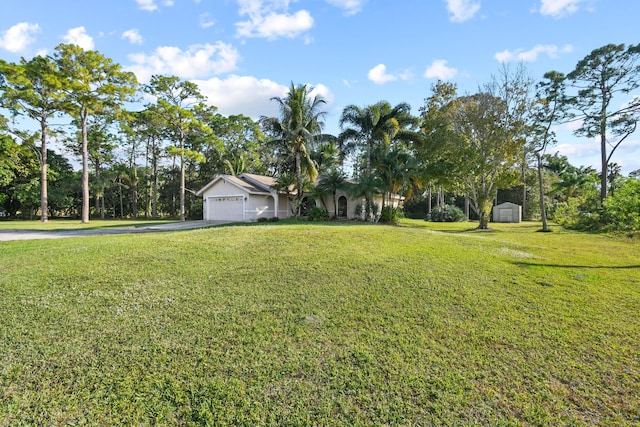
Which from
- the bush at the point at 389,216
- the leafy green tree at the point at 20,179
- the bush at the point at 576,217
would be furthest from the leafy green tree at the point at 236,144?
the bush at the point at 576,217

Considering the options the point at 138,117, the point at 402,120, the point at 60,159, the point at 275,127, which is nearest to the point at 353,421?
the point at 275,127

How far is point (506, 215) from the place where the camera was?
34031 mm

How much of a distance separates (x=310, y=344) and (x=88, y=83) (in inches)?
1116

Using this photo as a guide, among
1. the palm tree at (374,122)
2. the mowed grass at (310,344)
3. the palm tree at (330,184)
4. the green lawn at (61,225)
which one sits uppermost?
the palm tree at (374,122)

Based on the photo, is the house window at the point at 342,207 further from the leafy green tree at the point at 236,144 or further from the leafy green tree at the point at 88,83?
the leafy green tree at the point at 88,83

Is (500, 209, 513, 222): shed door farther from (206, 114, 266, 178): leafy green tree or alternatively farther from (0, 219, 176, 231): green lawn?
(0, 219, 176, 231): green lawn

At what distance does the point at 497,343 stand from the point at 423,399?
1.63m

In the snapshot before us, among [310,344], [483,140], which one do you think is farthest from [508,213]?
[310,344]

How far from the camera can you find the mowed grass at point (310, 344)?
2848mm

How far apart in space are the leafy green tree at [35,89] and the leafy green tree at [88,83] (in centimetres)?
68

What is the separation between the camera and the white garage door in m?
22.9

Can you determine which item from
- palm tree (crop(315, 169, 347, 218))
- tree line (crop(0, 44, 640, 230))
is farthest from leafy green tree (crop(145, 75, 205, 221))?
palm tree (crop(315, 169, 347, 218))

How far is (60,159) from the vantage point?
36.1 meters

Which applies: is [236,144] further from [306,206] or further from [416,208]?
[416,208]
